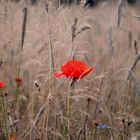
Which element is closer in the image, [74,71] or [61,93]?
[74,71]

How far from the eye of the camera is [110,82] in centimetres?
312

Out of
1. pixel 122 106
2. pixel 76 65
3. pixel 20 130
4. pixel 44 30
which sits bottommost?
pixel 20 130

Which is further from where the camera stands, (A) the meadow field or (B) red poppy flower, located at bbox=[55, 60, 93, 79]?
(A) the meadow field

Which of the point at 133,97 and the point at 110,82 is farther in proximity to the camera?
the point at 110,82

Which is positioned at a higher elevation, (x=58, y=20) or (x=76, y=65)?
(x=58, y=20)

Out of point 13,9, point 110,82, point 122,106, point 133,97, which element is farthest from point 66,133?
point 110,82

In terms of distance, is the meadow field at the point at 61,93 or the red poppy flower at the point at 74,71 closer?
the red poppy flower at the point at 74,71

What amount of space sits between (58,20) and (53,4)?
99 millimetres

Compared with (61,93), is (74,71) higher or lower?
higher

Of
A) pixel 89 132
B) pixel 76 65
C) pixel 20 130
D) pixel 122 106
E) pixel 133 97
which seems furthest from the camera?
pixel 133 97

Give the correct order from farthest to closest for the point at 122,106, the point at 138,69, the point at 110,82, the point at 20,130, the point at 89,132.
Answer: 1. the point at 138,69
2. the point at 110,82
3. the point at 20,130
4. the point at 122,106
5. the point at 89,132

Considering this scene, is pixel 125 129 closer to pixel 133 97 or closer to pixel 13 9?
pixel 133 97

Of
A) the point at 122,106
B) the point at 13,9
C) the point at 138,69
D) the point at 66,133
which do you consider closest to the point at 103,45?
the point at 138,69

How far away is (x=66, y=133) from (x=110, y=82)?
52.3 inches
